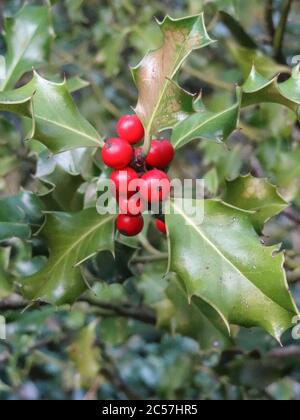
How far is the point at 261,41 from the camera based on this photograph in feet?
5.89

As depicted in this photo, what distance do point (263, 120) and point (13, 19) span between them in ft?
2.31

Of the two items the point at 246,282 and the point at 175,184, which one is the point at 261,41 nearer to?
the point at 175,184

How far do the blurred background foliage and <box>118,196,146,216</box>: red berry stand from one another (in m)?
0.22

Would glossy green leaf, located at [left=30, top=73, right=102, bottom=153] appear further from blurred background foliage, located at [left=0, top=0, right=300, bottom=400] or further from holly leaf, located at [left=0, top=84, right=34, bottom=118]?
blurred background foliage, located at [left=0, top=0, right=300, bottom=400]

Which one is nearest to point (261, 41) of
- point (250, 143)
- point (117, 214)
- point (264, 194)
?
point (250, 143)

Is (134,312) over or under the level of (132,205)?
under

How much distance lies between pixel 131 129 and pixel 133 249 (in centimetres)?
39

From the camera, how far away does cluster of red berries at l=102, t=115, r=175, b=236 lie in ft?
2.97

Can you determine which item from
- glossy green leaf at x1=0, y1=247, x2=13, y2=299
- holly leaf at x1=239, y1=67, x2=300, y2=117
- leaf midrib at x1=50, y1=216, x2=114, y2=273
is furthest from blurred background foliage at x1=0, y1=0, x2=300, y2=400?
holly leaf at x1=239, y1=67, x2=300, y2=117

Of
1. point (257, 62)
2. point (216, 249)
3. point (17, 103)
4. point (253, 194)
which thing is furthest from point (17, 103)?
point (257, 62)

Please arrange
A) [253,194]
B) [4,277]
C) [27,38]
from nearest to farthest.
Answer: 1. [253,194]
2. [4,277]
3. [27,38]

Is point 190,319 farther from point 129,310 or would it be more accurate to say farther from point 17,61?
point 17,61

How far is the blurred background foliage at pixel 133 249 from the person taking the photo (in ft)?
4.25

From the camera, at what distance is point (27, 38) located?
1.39 metres
